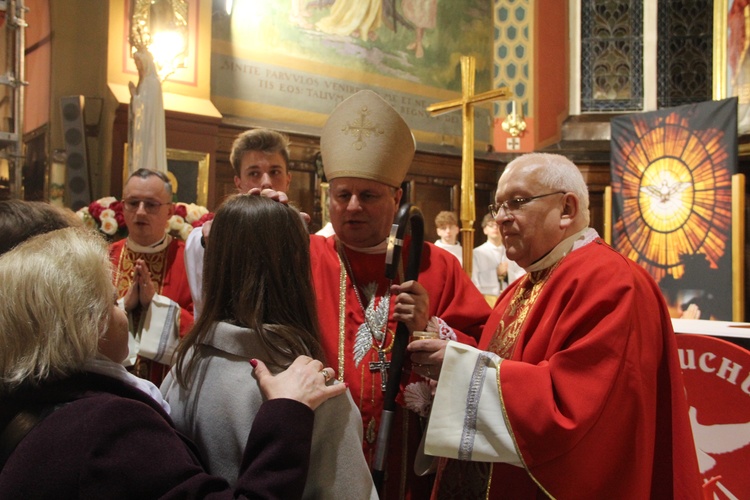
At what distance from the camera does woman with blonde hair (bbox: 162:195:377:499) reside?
1.32m

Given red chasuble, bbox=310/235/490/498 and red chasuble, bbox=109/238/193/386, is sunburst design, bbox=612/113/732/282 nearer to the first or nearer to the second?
red chasuble, bbox=310/235/490/498

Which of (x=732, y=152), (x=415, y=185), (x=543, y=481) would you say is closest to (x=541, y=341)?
(x=543, y=481)

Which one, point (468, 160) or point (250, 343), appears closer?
point (250, 343)

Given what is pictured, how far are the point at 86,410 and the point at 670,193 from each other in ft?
25.4

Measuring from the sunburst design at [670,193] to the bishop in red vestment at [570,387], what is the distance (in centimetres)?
594

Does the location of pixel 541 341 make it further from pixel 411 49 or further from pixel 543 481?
pixel 411 49

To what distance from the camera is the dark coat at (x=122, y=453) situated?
1.04 m

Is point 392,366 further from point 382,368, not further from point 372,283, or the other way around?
point 372,283

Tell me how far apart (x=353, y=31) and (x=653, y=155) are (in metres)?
4.79

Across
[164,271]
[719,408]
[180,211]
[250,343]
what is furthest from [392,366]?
[180,211]

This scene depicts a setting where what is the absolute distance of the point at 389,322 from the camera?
7.69 ft

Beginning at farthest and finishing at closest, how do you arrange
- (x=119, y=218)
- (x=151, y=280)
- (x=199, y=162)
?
1. (x=199, y=162)
2. (x=119, y=218)
3. (x=151, y=280)

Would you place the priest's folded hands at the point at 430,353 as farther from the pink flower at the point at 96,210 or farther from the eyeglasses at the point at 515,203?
the pink flower at the point at 96,210

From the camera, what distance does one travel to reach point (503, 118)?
39.0 ft
